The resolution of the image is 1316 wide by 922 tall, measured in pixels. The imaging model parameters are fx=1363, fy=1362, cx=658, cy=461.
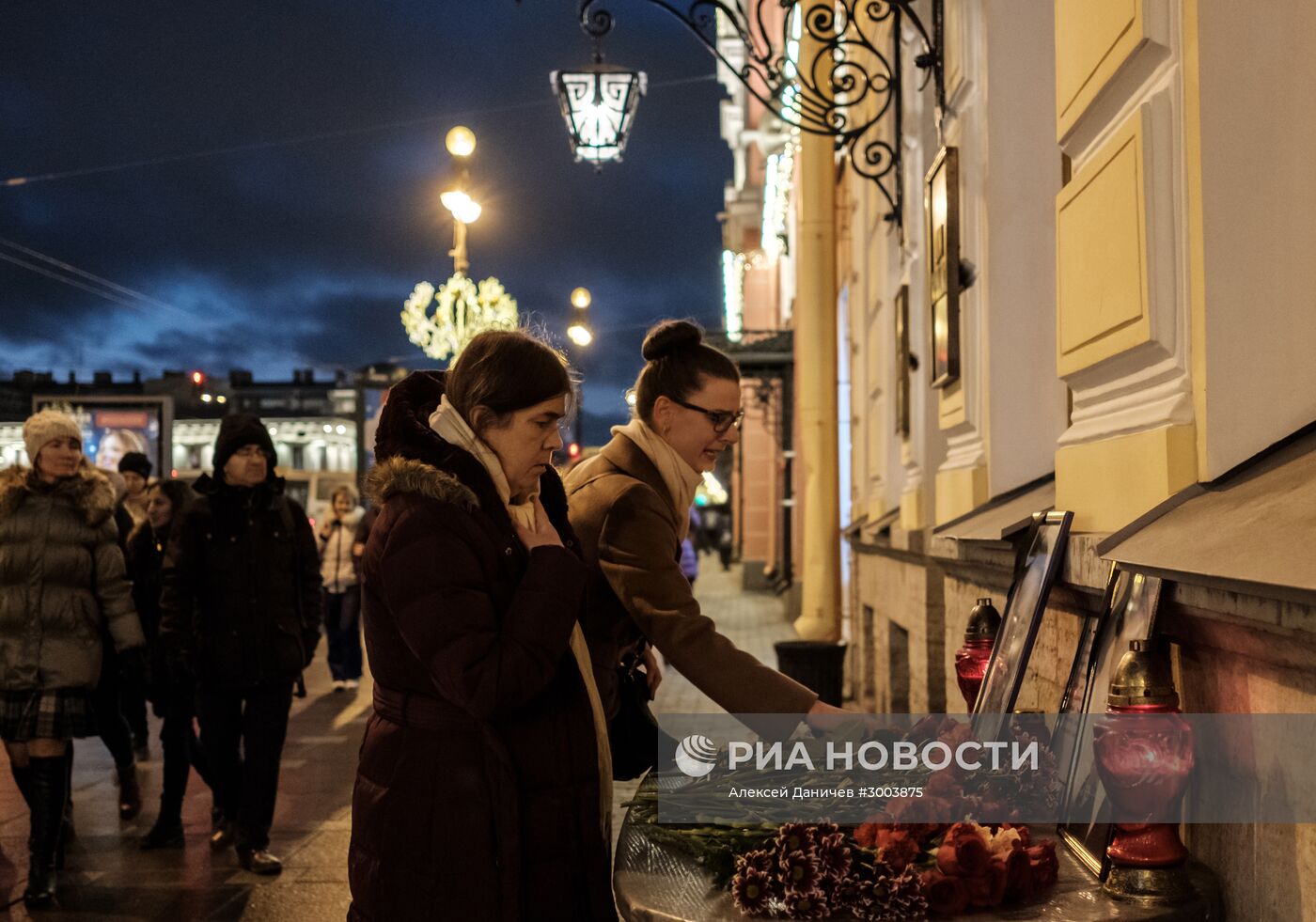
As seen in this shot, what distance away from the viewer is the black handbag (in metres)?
3.65

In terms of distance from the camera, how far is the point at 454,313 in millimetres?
17625

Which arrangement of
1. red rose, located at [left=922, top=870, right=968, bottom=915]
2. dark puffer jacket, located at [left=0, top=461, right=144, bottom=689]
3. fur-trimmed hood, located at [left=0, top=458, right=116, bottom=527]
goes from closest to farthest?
red rose, located at [left=922, top=870, right=968, bottom=915] → dark puffer jacket, located at [left=0, top=461, right=144, bottom=689] → fur-trimmed hood, located at [left=0, top=458, right=116, bottom=527]

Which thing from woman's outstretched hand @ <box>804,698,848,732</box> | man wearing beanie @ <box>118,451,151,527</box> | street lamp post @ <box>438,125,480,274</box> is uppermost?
street lamp post @ <box>438,125,480,274</box>

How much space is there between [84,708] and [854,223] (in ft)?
28.9

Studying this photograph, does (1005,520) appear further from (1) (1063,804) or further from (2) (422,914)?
(2) (422,914)

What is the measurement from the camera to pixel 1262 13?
267 cm

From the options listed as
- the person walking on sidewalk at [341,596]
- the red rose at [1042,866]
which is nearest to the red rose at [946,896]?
the red rose at [1042,866]

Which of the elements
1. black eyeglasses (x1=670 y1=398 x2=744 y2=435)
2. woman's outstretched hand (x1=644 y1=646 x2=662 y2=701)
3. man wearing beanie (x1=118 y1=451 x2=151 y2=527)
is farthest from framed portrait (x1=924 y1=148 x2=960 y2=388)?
man wearing beanie (x1=118 y1=451 x2=151 y2=527)

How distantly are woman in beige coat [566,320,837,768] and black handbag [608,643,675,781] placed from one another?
0.05 m

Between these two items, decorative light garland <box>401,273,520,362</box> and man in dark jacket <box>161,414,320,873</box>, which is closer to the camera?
man in dark jacket <box>161,414,320,873</box>

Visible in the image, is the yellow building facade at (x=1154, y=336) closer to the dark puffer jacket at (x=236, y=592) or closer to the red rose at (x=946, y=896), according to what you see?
the red rose at (x=946, y=896)

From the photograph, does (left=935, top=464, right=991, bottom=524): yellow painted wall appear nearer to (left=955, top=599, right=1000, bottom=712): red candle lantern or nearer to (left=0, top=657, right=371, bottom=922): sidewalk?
(left=955, top=599, right=1000, bottom=712): red candle lantern

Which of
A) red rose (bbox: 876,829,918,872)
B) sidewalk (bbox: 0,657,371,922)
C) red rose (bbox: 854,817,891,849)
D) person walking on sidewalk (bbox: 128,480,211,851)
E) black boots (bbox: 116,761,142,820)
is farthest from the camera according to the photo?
black boots (bbox: 116,761,142,820)

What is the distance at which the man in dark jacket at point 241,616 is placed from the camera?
22.3 feet
